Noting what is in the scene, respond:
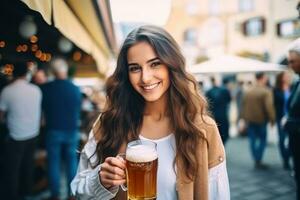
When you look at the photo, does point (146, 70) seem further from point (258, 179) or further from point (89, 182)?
point (258, 179)

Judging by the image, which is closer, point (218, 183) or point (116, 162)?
point (116, 162)

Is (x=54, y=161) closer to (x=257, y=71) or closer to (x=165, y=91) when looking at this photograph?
(x=165, y=91)

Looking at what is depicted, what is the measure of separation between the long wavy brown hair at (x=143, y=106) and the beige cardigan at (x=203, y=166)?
0.03 metres

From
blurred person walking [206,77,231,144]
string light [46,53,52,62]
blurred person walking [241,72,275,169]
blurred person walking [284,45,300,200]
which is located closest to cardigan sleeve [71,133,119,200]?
blurred person walking [284,45,300,200]

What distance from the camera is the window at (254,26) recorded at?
24.3 m

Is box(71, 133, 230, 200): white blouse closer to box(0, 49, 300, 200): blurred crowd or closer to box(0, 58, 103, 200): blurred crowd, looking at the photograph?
box(0, 49, 300, 200): blurred crowd

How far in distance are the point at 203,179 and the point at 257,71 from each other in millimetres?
6157

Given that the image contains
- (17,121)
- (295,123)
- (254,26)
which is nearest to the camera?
(295,123)

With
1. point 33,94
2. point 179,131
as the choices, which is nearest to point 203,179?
point 179,131

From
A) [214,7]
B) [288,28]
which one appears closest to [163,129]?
[288,28]

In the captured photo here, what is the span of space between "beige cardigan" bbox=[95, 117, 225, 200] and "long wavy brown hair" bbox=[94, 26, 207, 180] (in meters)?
0.03

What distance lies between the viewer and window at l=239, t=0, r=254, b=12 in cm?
2584

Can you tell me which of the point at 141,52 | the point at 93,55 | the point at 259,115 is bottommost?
the point at 259,115

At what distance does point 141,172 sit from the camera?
1.37m
